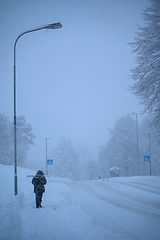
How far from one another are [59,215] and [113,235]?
2.79 meters

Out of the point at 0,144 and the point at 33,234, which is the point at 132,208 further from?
the point at 0,144

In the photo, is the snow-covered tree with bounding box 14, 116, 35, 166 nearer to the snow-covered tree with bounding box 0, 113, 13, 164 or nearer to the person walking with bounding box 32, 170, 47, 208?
the snow-covered tree with bounding box 0, 113, 13, 164

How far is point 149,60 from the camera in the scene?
333 inches

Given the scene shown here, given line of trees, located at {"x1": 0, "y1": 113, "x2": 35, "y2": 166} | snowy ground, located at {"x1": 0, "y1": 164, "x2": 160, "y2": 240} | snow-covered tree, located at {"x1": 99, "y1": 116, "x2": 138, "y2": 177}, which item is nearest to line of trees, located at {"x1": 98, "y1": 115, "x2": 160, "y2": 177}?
snow-covered tree, located at {"x1": 99, "y1": 116, "x2": 138, "y2": 177}

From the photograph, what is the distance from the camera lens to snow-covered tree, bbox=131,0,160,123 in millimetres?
8344

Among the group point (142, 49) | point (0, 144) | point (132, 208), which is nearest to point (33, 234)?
point (132, 208)

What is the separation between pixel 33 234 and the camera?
15.6ft

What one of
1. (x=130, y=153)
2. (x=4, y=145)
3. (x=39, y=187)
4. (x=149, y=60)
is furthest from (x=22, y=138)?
(x=149, y=60)

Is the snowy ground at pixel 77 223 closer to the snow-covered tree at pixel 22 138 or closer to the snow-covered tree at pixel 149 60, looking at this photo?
the snow-covered tree at pixel 149 60

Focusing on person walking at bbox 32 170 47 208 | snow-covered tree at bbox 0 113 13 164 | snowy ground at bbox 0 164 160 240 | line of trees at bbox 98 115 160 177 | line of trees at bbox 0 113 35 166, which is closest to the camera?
snowy ground at bbox 0 164 160 240

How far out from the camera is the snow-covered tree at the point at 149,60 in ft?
27.4

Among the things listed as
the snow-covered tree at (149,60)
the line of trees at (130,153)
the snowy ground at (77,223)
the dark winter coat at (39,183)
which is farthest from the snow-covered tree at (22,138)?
the snow-covered tree at (149,60)

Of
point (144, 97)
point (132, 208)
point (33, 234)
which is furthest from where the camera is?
point (144, 97)

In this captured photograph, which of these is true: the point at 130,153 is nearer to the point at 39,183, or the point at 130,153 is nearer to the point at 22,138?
the point at 22,138
